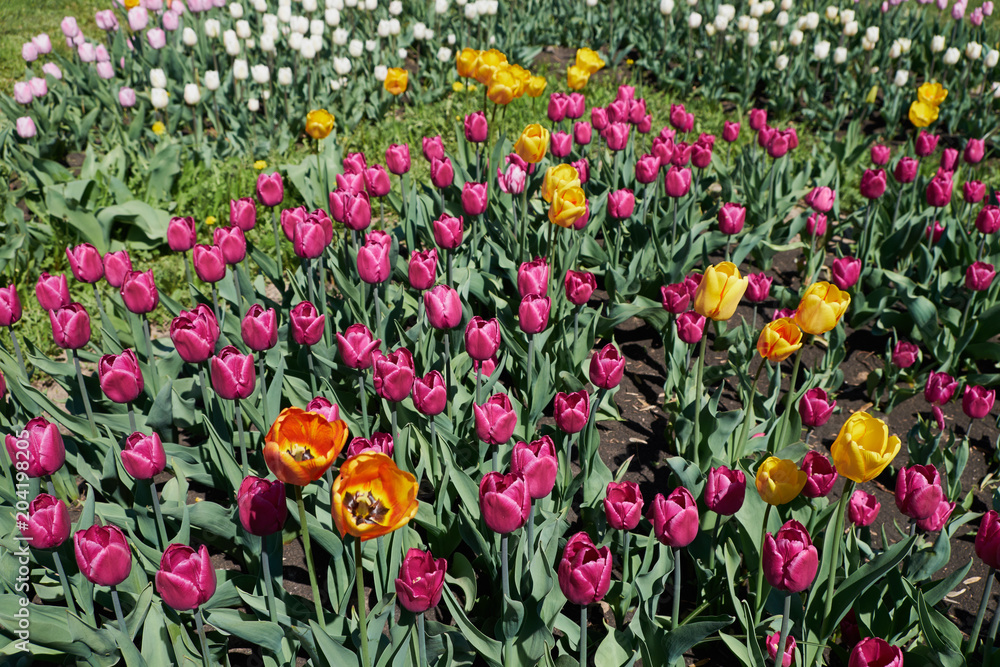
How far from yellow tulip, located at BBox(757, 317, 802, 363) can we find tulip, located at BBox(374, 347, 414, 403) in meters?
0.97

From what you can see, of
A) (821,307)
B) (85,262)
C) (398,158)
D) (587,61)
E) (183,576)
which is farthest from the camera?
(587,61)

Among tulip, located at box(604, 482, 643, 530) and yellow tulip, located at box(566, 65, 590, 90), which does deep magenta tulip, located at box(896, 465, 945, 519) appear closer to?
tulip, located at box(604, 482, 643, 530)

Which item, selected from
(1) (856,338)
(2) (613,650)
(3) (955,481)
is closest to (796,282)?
(1) (856,338)

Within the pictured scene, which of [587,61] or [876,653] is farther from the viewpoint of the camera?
[587,61]

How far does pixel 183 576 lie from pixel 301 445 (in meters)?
0.32

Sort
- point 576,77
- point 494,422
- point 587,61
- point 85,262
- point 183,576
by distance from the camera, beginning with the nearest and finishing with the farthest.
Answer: point 183,576
point 494,422
point 85,262
point 576,77
point 587,61

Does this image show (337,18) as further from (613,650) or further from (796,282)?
(613,650)

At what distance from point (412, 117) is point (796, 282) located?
10.4 ft

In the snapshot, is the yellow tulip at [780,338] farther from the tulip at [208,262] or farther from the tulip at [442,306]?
the tulip at [208,262]

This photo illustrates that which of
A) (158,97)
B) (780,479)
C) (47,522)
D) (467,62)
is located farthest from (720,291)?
(158,97)

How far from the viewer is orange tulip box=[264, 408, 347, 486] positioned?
1400mm

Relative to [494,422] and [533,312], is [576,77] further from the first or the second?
[494,422]

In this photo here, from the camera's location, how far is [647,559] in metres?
2.06

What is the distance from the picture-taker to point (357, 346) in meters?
2.07
